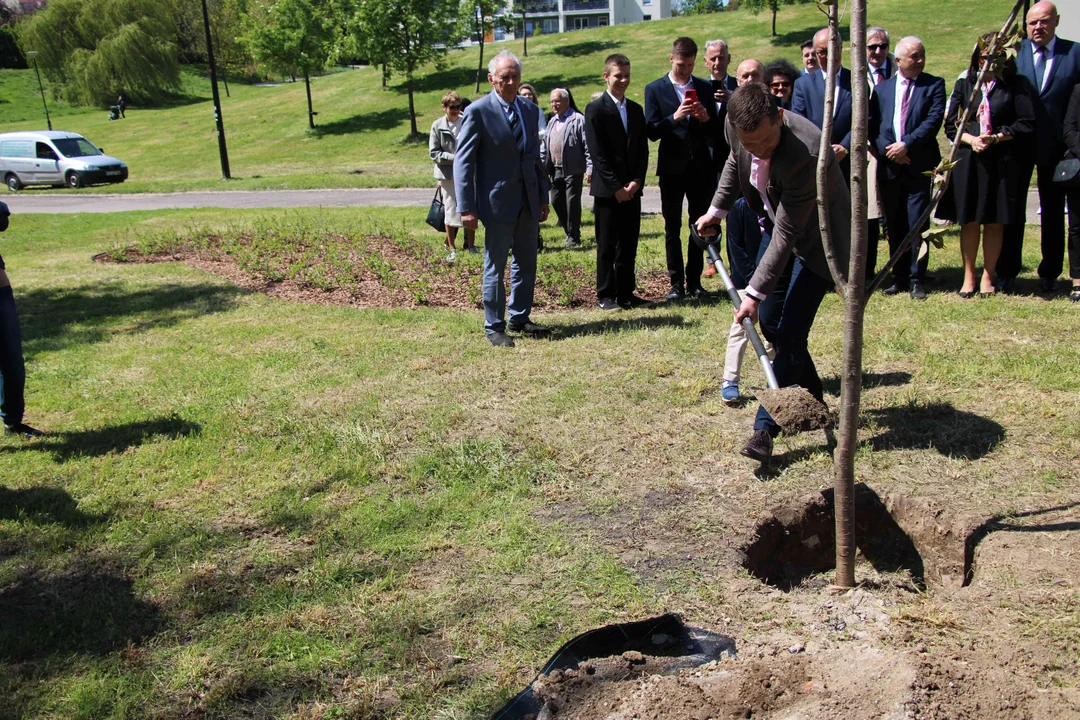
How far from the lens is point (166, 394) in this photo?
610 centimetres

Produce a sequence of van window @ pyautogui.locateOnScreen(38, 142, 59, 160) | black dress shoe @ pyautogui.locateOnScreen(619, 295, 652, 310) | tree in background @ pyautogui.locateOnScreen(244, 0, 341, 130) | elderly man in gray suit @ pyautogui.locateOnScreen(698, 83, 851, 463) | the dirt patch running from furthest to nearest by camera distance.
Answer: tree in background @ pyautogui.locateOnScreen(244, 0, 341, 130) < van window @ pyautogui.locateOnScreen(38, 142, 59, 160) < the dirt patch < black dress shoe @ pyautogui.locateOnScreen(619, 295, 652, 310) < elderly man in gray suit @ pyautogui.locateOnScreen(698, 83, 851, 463)

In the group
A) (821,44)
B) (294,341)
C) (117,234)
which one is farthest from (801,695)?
(117,234)

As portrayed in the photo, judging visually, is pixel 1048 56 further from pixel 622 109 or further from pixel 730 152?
pixel 622 109

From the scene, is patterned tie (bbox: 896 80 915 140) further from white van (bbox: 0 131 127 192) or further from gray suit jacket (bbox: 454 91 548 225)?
white van (bbox: 0 131 127 192)

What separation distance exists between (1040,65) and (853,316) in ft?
18.9

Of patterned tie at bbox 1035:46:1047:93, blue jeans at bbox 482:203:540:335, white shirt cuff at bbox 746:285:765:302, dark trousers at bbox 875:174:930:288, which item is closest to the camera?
white shirt cuff at bbox 746:285:765:302

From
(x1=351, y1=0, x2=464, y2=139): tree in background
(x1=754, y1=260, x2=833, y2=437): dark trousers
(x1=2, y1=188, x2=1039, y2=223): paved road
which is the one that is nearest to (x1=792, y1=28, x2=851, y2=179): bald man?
(x1=754, y1=260, x2=833, y2=437): dark trousers

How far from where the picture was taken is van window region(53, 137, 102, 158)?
98.6 ft

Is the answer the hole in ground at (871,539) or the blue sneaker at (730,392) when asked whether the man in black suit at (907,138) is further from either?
the hole in ground at (871,539)

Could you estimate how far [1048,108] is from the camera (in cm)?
704

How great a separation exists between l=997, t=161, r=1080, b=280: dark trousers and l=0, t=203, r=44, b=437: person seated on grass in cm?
771

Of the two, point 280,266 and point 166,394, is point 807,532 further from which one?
point 280,266

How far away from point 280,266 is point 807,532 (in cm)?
822

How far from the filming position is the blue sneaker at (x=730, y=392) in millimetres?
5336
